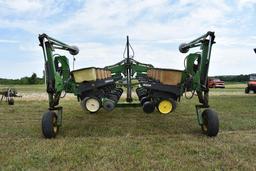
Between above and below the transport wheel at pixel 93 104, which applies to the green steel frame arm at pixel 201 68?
above

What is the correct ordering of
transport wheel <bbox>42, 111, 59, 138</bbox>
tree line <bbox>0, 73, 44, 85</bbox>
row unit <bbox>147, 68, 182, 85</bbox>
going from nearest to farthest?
transport wheel <bbox>42, 111, 59, 138</bbox> < row unit <bbox>147, 68, 182, 85</bbox> < tree line <bbox>0, 73, 44, 85</bbox>

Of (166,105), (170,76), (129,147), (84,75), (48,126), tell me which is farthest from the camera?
(170,76)

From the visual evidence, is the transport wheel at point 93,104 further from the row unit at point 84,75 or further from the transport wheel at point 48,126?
the transport wheel at point 48,126

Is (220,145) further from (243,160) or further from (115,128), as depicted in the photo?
(115,128)

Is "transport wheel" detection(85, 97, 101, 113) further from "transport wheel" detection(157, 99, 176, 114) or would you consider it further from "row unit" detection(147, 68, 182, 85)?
"row unit" detection(147, 68, 182, 85)

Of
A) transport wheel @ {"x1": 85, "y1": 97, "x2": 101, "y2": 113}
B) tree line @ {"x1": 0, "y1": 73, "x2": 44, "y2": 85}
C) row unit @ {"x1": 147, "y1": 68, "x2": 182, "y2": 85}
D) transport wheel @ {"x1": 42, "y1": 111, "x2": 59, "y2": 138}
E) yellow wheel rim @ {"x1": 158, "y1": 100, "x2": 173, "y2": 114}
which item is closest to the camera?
transport wheel @ {"x1": 42, "y1": 111, "x2": 59, "y2": 138}

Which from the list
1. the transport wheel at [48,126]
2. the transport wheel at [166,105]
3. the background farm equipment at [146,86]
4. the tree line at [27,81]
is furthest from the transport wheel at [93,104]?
the tree line at [27,81]

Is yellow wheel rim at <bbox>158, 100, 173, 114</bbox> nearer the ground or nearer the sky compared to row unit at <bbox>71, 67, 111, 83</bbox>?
nearer the ground

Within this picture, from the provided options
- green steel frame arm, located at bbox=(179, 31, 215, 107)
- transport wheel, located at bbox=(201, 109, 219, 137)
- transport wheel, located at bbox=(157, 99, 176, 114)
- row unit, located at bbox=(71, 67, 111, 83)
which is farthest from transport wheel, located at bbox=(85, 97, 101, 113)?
transport wheel, located at bbox=(201, 109, 219, 137)

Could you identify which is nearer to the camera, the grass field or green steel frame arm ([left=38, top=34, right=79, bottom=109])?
the grass field

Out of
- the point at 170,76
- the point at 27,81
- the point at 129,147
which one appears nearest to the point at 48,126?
the point at 129,147

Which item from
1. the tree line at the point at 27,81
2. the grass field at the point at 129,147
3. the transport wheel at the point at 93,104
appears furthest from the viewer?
the tree line at the point at 27,81

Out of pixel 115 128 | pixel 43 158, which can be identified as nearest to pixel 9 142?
pixel 43 158

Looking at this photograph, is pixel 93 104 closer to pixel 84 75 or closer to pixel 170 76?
pixel 84 75
